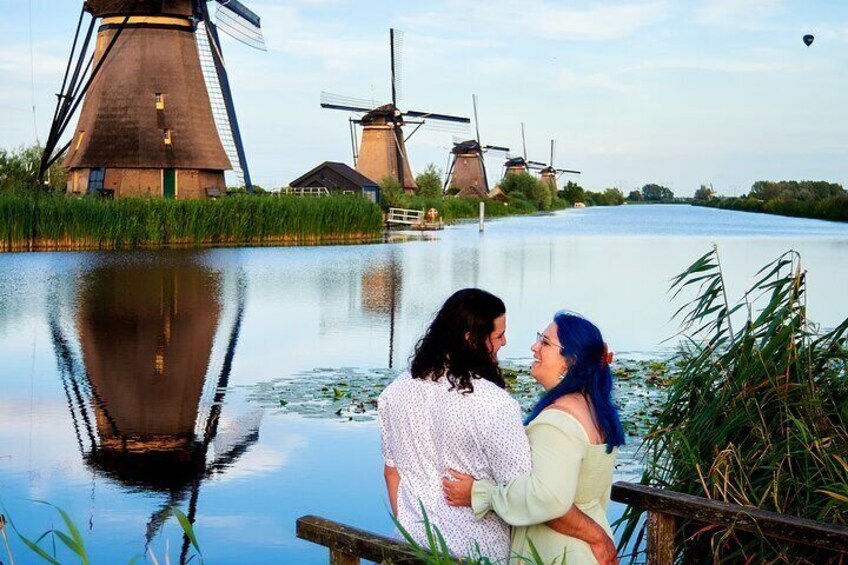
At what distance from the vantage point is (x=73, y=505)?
5.54 m

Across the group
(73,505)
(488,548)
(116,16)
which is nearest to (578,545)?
(488,548)

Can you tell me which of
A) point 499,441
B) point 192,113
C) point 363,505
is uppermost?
point 192,113

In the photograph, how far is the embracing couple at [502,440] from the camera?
8.65 ft

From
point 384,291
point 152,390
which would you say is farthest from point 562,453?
point 384,291

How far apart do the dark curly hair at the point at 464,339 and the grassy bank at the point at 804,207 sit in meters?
60.7

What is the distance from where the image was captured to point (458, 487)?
9.04 ft

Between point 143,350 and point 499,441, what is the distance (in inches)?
347

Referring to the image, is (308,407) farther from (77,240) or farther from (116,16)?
(116,16)

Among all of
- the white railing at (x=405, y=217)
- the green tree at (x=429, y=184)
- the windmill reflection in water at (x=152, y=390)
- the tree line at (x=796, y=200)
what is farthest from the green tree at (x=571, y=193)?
the windmill reflection in water at (x=152, y=390)

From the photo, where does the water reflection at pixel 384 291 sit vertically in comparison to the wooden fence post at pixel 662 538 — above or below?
below

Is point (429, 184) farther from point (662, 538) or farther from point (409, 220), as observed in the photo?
point (662, 538)

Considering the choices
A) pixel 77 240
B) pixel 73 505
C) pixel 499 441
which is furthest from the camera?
pixel 77 240

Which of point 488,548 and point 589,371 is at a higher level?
point 589,371

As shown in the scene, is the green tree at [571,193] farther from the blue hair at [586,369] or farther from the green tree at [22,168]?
the blue hair at [586,369]
